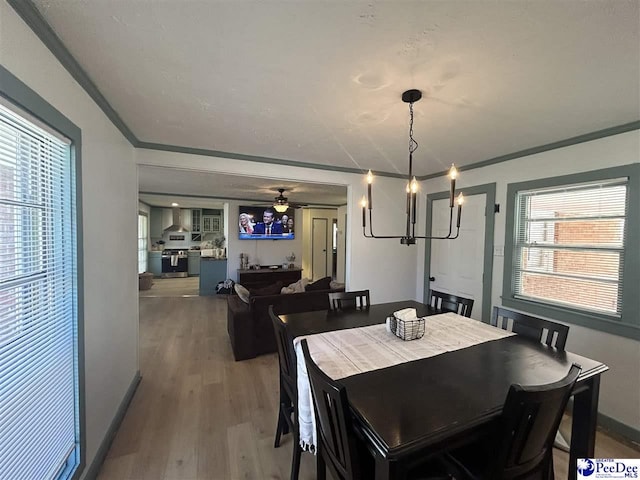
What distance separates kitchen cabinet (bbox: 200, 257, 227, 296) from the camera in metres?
6.34

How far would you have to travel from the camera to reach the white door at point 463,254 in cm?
315

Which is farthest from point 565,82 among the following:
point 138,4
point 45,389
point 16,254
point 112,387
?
point 112,387

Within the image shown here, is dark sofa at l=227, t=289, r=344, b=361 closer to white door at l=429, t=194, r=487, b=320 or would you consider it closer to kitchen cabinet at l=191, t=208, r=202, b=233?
white door at l=429, t=194, r=487, b=320

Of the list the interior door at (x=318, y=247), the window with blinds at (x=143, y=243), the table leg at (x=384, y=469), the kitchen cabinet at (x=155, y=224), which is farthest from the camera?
the kitchen cabinet at (x=155, y=224)

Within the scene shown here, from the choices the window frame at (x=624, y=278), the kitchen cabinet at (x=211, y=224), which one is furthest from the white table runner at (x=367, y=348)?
the kitchen cabinet at (x=211, y=224)

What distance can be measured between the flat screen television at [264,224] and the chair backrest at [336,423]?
5.55 m

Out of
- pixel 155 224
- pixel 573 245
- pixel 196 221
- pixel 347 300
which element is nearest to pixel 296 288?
pixel 347 300

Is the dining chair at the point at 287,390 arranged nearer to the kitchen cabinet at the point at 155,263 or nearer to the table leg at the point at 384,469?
the table leg at the point at 384,469

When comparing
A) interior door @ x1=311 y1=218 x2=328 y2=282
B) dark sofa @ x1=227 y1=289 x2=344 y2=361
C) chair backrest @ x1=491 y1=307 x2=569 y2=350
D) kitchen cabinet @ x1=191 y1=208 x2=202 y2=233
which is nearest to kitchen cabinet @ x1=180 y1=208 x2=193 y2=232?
kitchen cabinet @ x1=191 y1=208 x2=202 y2=233

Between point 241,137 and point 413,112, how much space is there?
4.73ft

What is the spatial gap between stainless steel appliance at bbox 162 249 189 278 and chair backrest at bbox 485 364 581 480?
8.69 metres

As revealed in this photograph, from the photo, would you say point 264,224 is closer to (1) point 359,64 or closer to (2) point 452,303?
(2) point 452,303

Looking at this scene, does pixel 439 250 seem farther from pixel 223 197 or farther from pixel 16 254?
pixel 223 197

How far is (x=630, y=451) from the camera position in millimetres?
1906
